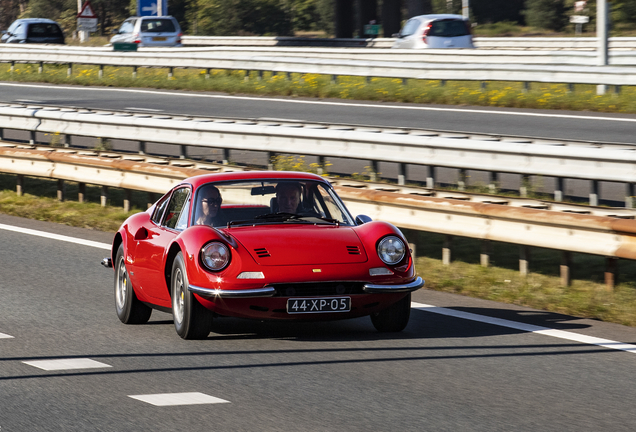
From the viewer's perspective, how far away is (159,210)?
888 cm

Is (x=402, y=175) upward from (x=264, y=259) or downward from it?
downward

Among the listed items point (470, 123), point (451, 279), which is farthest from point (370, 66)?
point (451, 279)

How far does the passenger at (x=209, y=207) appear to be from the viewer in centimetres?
807

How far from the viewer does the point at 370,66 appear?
2730 centimetres

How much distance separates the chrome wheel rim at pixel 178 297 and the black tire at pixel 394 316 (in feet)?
4.49

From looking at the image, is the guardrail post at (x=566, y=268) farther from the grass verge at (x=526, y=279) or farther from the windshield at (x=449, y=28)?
the windshield at (x=449, y=28)

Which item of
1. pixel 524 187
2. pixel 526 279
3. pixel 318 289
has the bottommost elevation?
pixel 526 279

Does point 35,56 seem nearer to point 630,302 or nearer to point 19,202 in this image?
point 19,202

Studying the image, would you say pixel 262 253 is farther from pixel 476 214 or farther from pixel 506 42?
pixel 506 42

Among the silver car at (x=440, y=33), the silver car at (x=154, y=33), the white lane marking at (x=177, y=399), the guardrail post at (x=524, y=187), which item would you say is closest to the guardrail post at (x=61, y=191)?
the guardrail post at (x=524, y=187)

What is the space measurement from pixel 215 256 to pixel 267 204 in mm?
916

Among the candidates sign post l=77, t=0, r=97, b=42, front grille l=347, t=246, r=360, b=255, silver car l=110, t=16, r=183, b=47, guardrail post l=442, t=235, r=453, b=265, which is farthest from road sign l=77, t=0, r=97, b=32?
front grille l=347, t=246, r=360, b=255

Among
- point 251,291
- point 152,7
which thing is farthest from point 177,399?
point 152,7

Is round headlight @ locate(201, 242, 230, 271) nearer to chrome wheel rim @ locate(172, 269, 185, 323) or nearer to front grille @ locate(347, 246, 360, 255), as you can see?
chrome wheel rim @ locate(172, 269, 185, 323)
